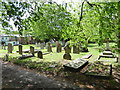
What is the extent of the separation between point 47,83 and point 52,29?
18651 millimetres

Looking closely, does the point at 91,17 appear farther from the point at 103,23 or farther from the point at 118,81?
the point at 118,81

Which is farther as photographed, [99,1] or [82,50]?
[82,50]

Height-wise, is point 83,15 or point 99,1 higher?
point 99,1

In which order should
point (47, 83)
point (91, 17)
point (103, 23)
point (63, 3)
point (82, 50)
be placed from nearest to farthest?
point (47, 83) → point (103, 23) → point (91, 17) → point (63, 3) → point (82, 50)

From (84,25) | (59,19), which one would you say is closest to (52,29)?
(59,19)

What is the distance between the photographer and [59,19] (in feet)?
70.7

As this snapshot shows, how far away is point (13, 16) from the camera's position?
5.60m

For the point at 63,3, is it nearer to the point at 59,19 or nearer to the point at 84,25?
the point at 84,25

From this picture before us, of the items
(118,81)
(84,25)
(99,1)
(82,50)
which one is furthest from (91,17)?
(82,50)

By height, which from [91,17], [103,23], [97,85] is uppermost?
[91,17]

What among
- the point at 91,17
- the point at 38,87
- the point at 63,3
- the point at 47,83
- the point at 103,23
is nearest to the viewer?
the point at 38,87

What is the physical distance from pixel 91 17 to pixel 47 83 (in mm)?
5187

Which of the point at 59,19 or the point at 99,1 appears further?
the point at 59,19

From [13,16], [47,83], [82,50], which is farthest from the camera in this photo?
[82,50]
